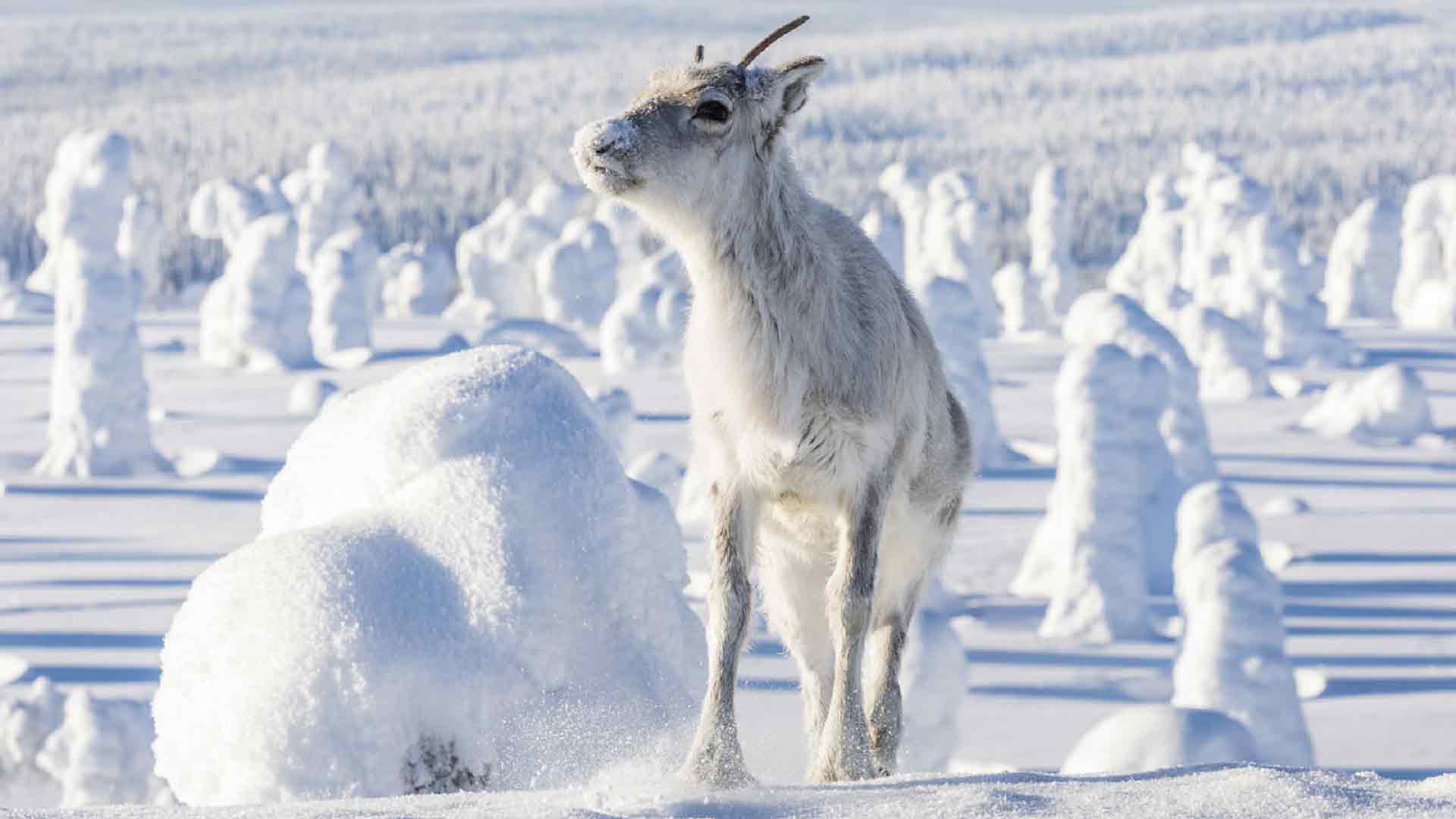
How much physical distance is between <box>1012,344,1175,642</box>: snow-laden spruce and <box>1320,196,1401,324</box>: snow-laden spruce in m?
52.1

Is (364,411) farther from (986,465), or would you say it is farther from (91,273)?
(986,465)

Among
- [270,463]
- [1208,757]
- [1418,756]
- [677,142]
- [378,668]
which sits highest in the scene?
[677,142]

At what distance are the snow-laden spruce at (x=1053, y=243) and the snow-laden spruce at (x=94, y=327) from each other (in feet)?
151

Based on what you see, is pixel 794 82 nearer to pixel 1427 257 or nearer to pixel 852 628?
pixel 852 628

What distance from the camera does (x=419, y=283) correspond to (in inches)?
3120

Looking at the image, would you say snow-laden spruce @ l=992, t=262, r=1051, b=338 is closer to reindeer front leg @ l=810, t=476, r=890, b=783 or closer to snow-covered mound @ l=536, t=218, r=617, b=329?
snow-covered mound @ l=536, t=218, r=617, b=329

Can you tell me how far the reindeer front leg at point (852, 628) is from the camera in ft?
18.9

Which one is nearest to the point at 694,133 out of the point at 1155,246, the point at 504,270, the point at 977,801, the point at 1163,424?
the point at 977,801

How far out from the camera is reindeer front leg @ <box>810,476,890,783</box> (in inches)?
227

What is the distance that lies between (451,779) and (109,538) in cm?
2646

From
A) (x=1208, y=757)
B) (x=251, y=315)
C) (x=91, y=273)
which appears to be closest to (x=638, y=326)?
(x=251, y=315)

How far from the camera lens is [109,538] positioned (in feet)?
109

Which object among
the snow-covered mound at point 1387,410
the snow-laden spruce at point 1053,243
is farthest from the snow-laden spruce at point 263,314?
the snow-laden spruce at point 1053,243

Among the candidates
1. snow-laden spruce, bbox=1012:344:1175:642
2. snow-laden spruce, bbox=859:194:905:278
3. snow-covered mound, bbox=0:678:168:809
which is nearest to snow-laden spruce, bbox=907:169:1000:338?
snow-laden spruce, bbox=859:194:905:278
